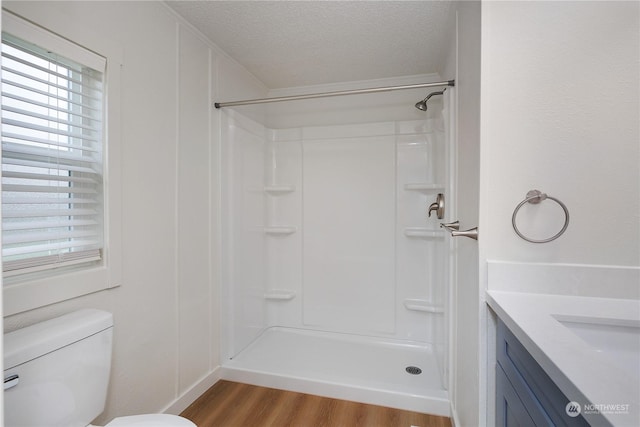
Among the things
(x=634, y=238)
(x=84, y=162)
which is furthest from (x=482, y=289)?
(x=84, y=162)

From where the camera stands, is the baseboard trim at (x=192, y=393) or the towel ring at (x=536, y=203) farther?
the baseboard trim at (x=192, y=393)

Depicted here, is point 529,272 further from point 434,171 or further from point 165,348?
point 165,348

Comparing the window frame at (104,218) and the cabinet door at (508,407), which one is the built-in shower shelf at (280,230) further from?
the cabinet door at (508,407)

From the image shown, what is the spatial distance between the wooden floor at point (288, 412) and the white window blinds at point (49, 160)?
1.08 meters

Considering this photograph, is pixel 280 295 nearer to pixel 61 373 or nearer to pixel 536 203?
pixel 61 373

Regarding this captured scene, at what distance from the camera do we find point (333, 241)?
8.77 ft

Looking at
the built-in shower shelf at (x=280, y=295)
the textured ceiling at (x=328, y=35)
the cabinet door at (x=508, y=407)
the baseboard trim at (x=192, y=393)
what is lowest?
the baseboard trim at (x=192, y=393)

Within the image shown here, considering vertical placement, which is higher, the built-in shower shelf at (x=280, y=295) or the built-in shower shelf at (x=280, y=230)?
the built-in shower shelf at (x=280, y=230)

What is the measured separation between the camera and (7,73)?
1068mm

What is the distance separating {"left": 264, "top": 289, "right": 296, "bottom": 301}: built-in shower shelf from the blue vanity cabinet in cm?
190

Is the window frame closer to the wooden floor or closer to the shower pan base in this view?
the wooden floor

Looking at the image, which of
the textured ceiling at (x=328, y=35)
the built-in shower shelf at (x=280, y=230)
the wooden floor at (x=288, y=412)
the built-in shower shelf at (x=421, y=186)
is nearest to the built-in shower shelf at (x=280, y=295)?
the built-in shower shelf at (x=280, y=230)

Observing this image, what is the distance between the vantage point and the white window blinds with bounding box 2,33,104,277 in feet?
3.51

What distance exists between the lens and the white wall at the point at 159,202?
1.36 m
